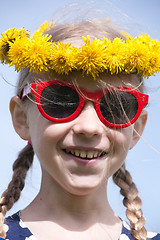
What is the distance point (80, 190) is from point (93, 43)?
75 centimetres

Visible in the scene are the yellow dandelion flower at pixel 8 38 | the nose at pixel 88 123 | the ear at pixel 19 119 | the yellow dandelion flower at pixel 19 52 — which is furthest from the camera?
the ear at pixel 19 119

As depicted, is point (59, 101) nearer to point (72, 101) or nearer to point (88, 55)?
point (72, 101)

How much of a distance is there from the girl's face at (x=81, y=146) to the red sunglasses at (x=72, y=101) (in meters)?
0.03

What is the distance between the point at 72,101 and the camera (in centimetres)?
225

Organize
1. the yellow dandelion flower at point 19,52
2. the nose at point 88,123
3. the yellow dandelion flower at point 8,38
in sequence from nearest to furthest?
1. the nose at point 88,123
2. the yellow dandelion flower at point 19,52
3. the yellow dandelion flower at point 8,38

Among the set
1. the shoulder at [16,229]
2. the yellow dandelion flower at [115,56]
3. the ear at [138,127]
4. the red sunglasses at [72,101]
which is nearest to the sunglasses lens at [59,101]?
the red sunglasses at [72,101]

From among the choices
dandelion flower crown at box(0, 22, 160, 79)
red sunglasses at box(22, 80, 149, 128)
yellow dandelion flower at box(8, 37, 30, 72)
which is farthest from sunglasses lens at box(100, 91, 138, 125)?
yellow dandelion flower at box(8, 37, 30, 72)

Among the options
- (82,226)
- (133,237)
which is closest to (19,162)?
(82,226)

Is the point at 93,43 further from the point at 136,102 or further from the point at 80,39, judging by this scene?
Result: the point at 136,102

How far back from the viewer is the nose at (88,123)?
86.5 inches

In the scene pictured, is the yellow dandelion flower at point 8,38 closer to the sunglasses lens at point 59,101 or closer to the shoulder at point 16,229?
the sunglasses lens at point 59,101

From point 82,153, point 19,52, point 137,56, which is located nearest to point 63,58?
point 19,52

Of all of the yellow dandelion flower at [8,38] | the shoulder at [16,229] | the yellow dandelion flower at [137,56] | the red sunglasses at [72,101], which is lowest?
the shoulder at [16,229]

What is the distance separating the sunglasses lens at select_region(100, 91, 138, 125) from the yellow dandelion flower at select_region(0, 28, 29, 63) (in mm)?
578
